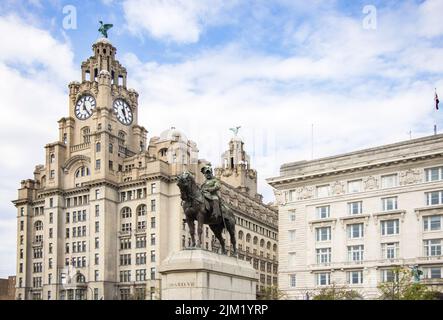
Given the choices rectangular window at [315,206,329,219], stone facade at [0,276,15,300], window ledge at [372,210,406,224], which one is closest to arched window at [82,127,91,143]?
stone facade at [0,276,15,300]

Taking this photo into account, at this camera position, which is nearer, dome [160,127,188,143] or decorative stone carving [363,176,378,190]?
decorative stone carving [363,176,378,190]

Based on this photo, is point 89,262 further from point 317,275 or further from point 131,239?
point 317,275

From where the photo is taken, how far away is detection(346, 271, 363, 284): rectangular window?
8319 centimetres

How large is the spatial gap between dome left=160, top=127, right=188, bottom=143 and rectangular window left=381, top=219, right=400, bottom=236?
63.7 metres

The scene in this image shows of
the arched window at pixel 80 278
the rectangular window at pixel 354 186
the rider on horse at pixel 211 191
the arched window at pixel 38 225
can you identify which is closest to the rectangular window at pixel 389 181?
the rectangular window at pixel 354 186

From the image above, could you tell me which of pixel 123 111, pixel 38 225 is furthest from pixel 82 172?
pixel 123 111

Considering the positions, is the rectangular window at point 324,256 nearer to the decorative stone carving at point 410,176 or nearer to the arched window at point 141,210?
the decorative stone carving at point 410,176

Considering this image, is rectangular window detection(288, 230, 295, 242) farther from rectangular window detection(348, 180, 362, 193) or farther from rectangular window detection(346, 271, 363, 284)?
rectangular window detection(348, 180, 362, 193)

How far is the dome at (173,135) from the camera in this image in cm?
13876

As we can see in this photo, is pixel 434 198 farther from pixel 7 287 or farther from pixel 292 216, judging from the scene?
pixel 7 287

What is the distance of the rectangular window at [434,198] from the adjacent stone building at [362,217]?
12 cm

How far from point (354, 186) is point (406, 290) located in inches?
846

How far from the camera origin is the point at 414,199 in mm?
81062
